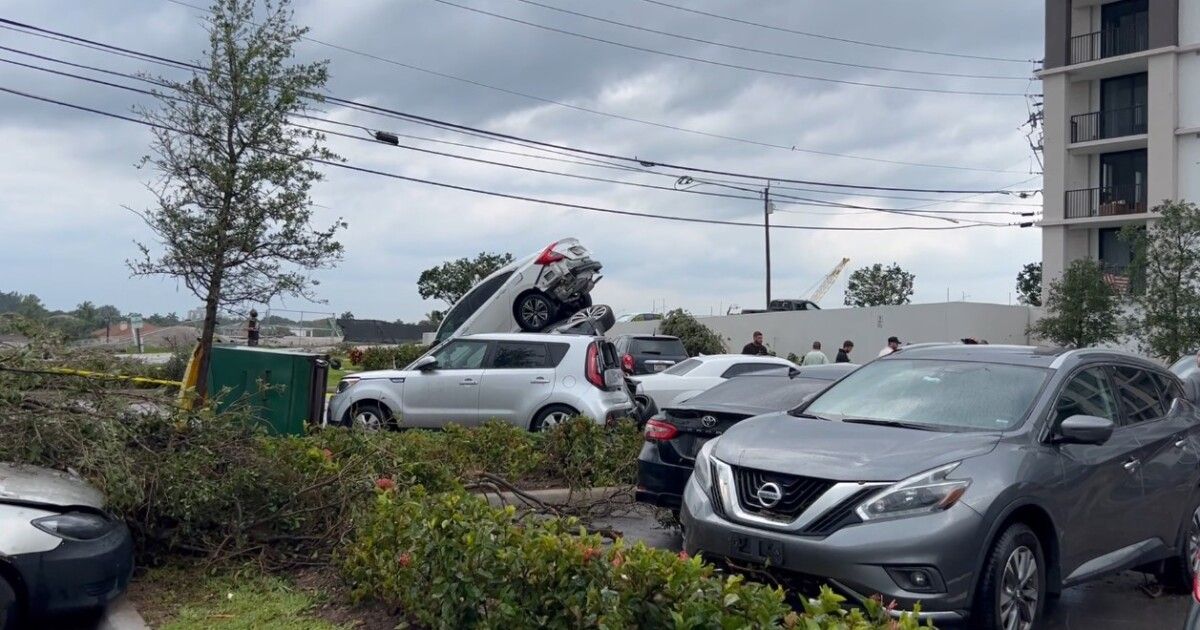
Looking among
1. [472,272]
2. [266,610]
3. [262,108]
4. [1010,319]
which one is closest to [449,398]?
[262,108]

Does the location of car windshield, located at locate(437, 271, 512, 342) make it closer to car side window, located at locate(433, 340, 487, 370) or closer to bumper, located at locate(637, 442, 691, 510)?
car side window, located at locate(433, 340, 487, 370)

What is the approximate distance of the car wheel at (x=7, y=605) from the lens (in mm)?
5090

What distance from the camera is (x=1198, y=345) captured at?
25.7 meters

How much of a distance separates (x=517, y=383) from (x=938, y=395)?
26.5ft

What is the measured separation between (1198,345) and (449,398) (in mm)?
20345

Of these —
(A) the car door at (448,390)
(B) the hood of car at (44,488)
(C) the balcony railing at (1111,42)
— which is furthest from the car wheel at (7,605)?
(C) the balcony railing at (1111,42)

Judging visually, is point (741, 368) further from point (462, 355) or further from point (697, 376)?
point (462, 355)

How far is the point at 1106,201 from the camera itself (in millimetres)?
40875

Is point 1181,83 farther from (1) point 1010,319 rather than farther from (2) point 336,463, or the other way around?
(2) point 336,463

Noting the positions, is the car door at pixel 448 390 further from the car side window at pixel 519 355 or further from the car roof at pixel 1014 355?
the car roof at pixel 1014 355

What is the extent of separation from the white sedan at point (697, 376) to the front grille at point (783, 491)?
392 inches

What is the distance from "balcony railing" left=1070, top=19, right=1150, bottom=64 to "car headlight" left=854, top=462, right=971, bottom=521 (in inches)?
1573

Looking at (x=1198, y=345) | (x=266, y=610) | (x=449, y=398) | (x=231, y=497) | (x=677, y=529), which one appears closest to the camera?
(x=266, y=610)

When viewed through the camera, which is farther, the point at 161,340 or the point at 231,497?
the point at 161,340
